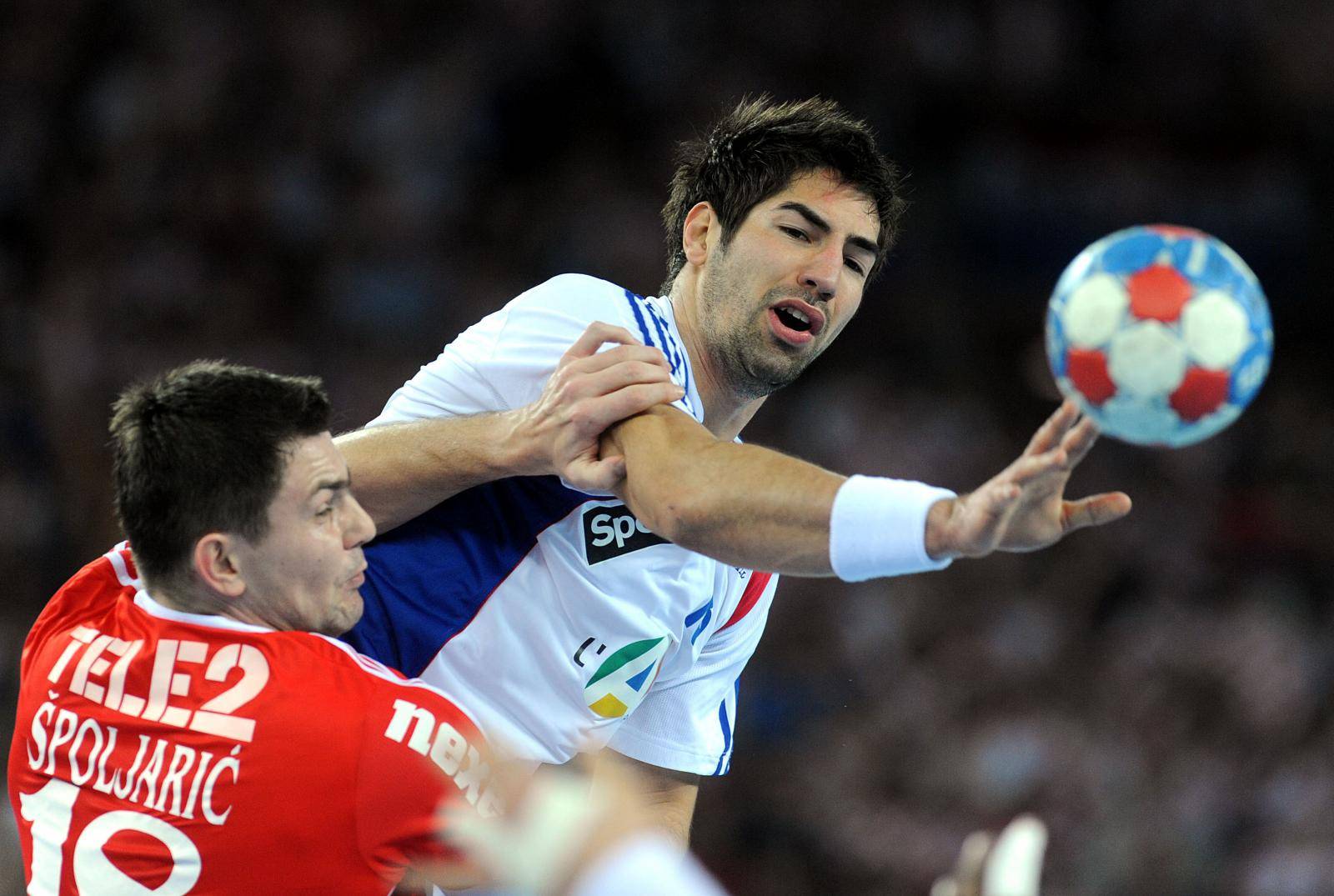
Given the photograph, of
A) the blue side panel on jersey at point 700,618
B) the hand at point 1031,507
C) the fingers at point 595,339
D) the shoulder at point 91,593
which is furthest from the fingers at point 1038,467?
the shoulder at point 91,593

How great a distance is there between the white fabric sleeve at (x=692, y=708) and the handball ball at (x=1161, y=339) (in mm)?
1866

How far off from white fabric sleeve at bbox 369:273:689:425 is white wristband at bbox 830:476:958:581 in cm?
102

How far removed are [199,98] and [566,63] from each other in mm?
2703

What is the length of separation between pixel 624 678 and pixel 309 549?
3.73 feet

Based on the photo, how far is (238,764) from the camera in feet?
9.91

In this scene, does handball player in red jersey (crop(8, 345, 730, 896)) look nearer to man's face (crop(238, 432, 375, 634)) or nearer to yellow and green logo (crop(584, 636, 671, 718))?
man's face (crop(238, 432, 375, 634))

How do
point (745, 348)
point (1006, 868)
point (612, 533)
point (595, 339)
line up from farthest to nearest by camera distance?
point (745, 348) < point (612, 533) < point (595, 339) < point (1006, 868)

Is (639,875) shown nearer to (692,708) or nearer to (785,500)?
(785,500)

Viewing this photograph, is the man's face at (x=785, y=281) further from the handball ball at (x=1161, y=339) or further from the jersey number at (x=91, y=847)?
the jersey number at (x=91, y=847)

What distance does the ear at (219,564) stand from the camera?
10.4 ft

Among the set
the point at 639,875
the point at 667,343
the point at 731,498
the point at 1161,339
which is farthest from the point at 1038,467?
the point at 667,343

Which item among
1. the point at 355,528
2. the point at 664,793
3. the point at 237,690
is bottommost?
the point at 237,690

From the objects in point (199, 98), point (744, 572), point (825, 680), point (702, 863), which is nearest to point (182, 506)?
point (744, 572)

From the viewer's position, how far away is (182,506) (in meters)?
3.24
